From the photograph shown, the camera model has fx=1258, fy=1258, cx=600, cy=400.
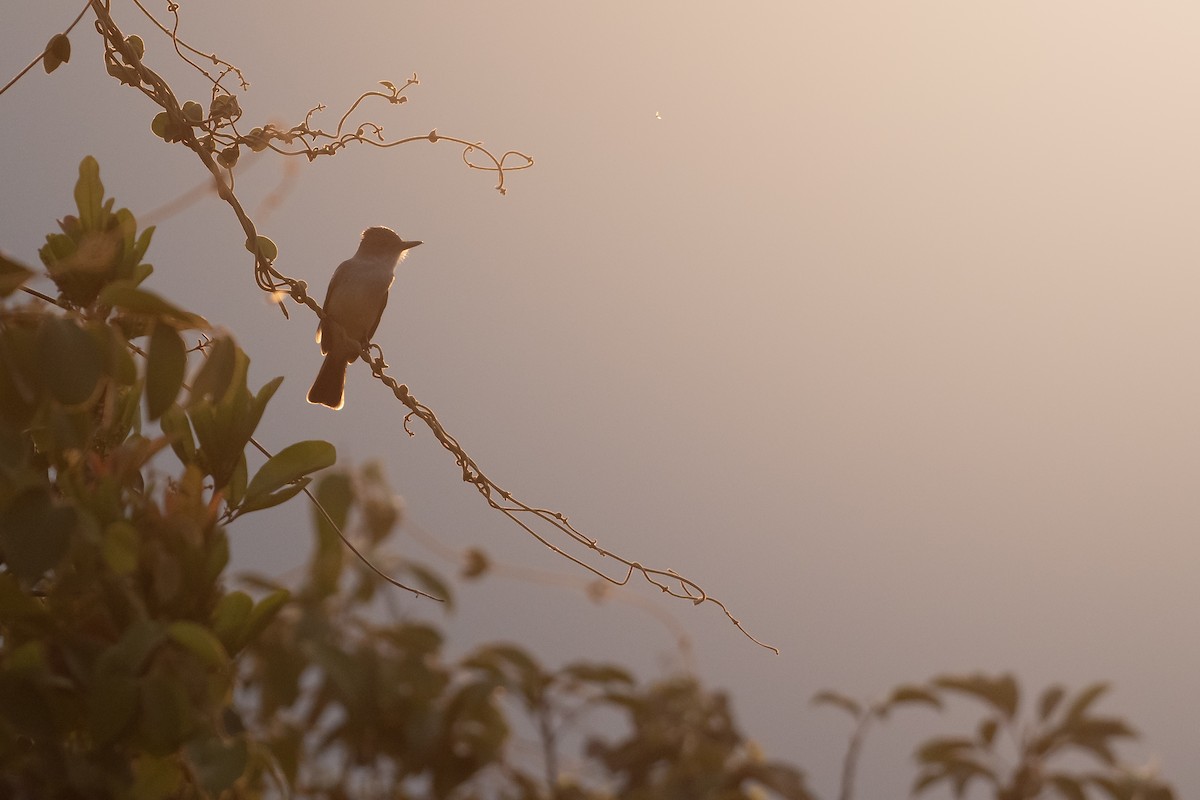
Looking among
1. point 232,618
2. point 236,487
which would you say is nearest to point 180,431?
point 236,487

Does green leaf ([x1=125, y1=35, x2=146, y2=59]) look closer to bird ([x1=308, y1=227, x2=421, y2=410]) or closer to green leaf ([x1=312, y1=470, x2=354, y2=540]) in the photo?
green leaf ([x1=312, y1=470, x2=354, y2=540])

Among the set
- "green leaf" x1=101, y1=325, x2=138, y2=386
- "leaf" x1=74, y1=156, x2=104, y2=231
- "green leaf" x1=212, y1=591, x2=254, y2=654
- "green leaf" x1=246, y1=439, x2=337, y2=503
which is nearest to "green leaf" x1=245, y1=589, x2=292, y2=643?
"green leaf" x1=212, y1=591, x2=254, y2=654

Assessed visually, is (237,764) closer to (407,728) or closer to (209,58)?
(407,728)

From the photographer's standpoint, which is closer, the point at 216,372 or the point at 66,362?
the point at 66,362

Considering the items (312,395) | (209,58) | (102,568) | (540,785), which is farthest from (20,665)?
(312,395)

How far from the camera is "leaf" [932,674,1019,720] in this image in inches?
136

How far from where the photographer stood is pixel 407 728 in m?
3.65

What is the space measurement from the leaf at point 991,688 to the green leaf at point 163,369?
2291 mm

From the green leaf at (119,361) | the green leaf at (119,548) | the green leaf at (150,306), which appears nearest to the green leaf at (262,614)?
the green leaf at (119,548)

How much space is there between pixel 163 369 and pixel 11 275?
1.08ft

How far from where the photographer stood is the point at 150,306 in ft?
6.72

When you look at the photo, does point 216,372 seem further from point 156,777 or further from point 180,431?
point 156,777

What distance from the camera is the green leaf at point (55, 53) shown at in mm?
3248

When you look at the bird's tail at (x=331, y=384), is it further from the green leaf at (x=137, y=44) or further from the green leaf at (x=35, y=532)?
the green leaf at (x=35, y=532)
